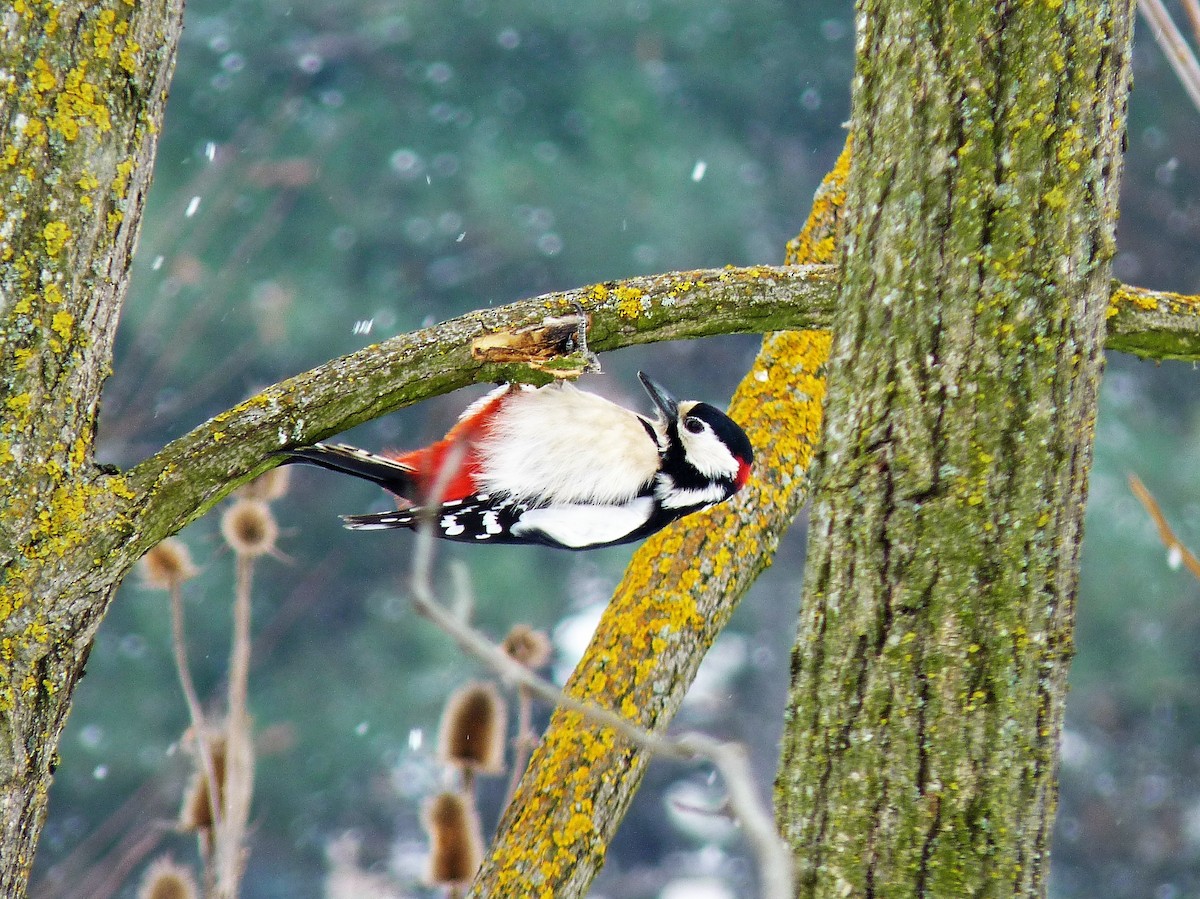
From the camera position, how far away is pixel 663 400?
9.66 feet

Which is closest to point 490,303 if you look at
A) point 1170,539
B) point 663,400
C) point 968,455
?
point 663,400

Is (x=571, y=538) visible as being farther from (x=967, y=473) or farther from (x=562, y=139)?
(x=562, y=139)

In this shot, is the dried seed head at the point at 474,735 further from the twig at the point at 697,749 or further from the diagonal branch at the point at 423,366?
the twig at the point at 697,749

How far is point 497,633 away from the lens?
679 centimetres

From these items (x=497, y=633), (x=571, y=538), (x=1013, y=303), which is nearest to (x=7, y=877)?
(x=571, y=538)

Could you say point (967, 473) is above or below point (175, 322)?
below

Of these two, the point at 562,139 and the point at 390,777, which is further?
the point at 390,777

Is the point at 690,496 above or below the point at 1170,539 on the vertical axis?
above

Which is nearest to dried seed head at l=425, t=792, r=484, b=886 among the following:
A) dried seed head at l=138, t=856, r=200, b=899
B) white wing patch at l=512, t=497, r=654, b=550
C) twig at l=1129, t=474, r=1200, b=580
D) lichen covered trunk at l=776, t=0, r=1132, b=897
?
dried seed head at l=138, t=856, r=200, b=899

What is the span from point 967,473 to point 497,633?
5487 millimetres

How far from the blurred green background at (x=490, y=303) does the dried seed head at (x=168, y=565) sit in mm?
3588

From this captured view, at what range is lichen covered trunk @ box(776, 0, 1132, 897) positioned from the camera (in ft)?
4.79

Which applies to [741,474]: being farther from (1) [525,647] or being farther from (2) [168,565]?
(2) [168,565]

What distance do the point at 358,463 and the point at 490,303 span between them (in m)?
4.52
